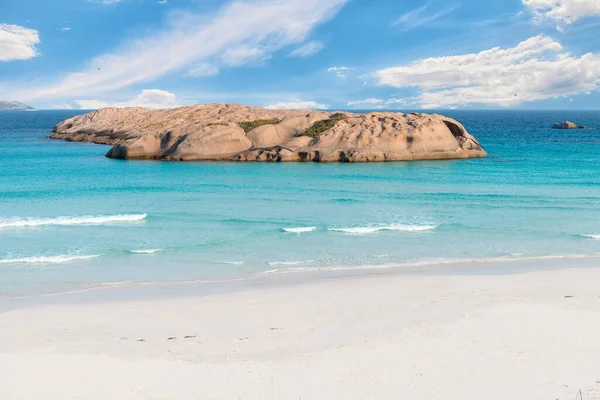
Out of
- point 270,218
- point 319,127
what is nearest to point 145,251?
point 270,218

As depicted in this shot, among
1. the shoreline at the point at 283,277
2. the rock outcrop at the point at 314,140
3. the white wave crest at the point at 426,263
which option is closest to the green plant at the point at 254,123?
the rock outcrop at the point at 314,140

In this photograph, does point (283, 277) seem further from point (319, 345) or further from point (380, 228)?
point (380, 228)

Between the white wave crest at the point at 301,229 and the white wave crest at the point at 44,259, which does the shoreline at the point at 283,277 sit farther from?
the white wave crest at the point at 301,229

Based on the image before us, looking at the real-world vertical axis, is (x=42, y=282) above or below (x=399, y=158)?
below

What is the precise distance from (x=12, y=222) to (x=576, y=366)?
75.8ft

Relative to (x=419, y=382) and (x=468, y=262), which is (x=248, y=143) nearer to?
(x=468, y=262)

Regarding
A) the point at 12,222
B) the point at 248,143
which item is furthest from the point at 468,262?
the point at 248,143

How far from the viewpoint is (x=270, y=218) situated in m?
24.6

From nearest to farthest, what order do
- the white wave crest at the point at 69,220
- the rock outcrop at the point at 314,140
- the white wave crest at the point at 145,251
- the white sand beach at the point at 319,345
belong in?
the white sand beach at the point at 319,345, the white wave crest at the point at 145,251, the white wave crest at the point at 69,220, the rock outcrop at the point at 314,140

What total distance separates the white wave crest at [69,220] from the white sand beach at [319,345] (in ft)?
35.2

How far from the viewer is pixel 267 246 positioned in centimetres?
2014

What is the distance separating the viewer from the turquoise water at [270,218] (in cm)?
1830

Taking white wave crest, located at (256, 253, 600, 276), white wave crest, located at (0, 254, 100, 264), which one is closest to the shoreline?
white wave crest, located at (256, 253, 600, 276)

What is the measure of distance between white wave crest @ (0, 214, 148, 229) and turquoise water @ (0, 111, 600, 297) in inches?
1.9
